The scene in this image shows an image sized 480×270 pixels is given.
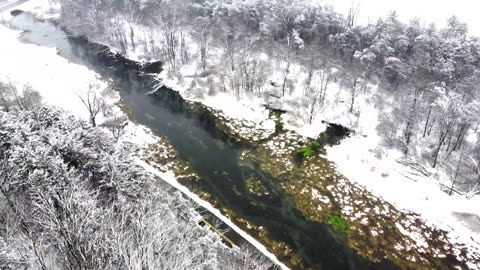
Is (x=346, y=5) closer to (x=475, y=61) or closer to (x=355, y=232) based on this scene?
(x=475, y=61)

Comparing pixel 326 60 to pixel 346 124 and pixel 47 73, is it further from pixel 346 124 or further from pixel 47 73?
pixel 47 73

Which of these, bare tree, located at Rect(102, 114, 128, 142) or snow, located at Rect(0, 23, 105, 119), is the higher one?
snow, located at Rect(0, 23, 105, 119)

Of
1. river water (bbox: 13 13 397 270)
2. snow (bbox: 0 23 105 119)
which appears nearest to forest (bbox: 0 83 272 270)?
river water (bbox: 13 13 397 270)

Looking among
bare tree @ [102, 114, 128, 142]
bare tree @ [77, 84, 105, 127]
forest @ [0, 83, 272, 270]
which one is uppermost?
forest @ [0, 83, 272, 270]

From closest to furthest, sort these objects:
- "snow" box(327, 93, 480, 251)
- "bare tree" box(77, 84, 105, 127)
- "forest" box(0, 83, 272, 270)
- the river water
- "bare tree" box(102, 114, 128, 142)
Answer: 1. "forest" box(0, 83, 272, 270)
2. the river water
3. "snow" box(327, 93, 480, 251)
4. "bare tree" box(102, 114, 128, 142)
5. "bare tree" box(77, 84, 105, 127)

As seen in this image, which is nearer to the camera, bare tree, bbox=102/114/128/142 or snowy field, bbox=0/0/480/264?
snowy field, bbox=0/0/480/264

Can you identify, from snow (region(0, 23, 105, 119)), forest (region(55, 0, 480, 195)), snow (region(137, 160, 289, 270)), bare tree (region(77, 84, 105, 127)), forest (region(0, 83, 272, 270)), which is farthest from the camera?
snow (region(0, 23, 105, 119))

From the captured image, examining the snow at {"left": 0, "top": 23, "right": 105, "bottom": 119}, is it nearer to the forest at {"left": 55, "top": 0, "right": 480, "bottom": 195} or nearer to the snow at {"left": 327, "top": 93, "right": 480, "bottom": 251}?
the forest at {"left": 55, "top": 0, "right": 480, "bottom": 195}
